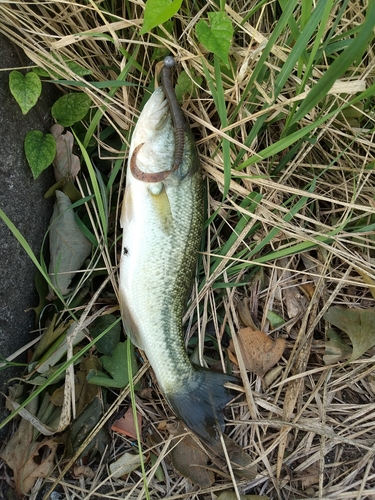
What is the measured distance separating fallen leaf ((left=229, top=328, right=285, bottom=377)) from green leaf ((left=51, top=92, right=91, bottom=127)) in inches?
57.6

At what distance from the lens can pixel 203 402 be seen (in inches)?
82.7

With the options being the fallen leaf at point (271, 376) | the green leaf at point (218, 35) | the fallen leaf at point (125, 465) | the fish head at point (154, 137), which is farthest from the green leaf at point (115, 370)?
the green leaf at point (218, 35)

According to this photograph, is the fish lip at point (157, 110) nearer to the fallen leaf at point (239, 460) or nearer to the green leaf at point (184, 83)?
the green leaf at point (184, 83)

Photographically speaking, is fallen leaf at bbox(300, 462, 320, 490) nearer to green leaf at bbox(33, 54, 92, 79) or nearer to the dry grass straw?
the dry grass straw

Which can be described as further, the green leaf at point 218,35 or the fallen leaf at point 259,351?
the fallen leaf at point 259,351

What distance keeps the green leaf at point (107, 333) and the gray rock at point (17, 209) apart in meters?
0.35

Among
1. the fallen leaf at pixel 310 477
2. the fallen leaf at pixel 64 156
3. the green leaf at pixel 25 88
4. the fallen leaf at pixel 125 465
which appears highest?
the green leaf at pixel 25 88

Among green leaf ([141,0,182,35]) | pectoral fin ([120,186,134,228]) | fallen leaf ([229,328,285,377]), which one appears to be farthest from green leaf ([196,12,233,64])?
fallen leaf ([229,328,285,377])

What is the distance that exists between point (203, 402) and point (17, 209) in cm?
138

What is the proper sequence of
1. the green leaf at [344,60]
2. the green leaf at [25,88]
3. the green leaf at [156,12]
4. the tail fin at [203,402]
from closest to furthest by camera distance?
the green leaf at [344,60] < the green leaf at [156,12] < the green leaf at [25,88] < the tail fin at [203,402]

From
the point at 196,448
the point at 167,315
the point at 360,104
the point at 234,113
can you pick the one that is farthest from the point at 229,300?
the point at 360,104

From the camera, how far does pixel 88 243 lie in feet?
7.62

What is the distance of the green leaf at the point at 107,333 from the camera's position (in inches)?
88.7

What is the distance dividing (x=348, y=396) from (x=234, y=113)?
1663 mm
